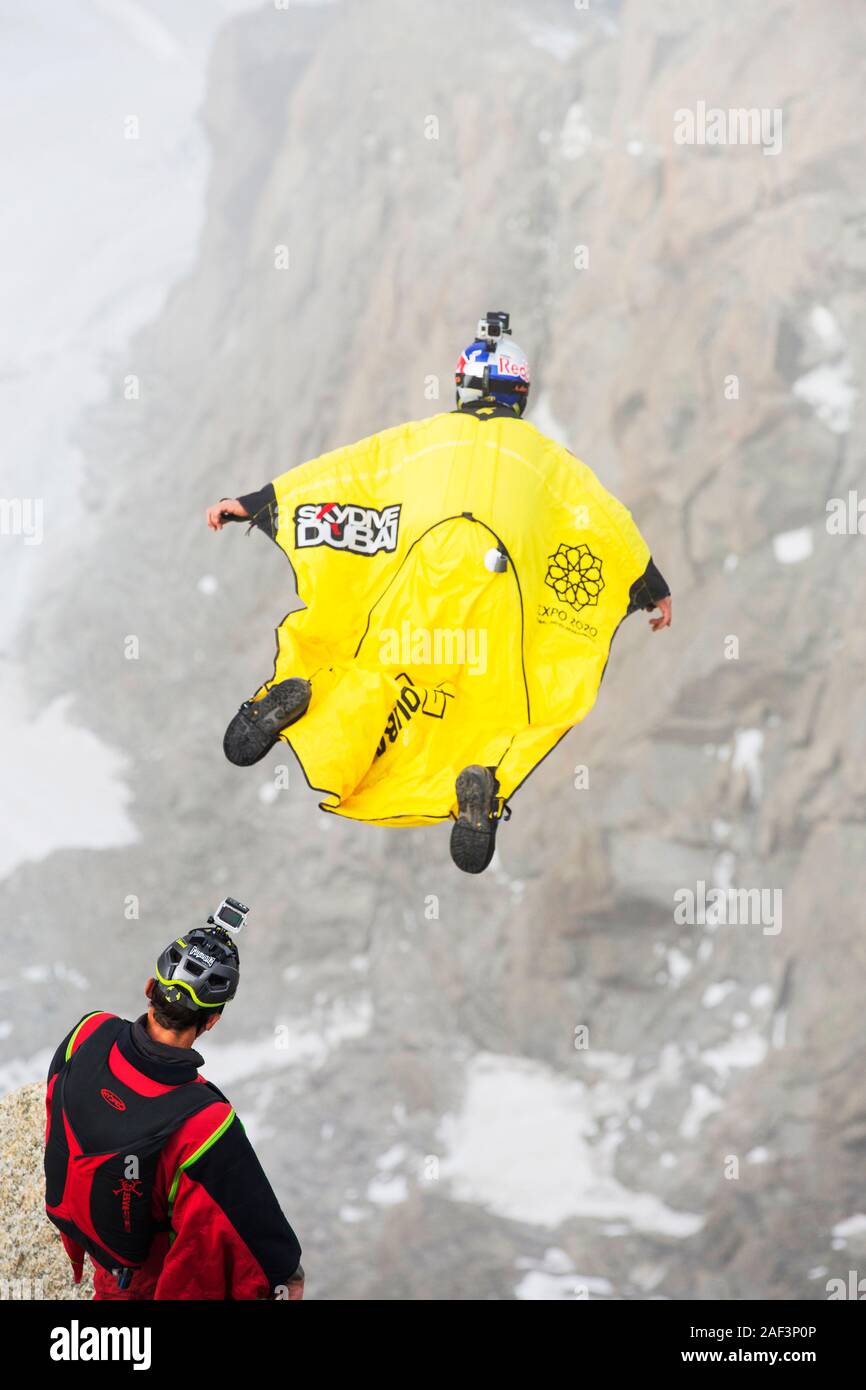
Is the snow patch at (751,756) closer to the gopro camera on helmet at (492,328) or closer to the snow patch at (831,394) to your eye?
the snow patch at (831,394)

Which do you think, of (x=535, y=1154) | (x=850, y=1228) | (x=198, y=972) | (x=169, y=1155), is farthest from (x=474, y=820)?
(x=535, y=1154)

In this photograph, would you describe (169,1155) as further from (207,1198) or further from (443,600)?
(443,600)

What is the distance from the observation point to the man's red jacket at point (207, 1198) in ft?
12.5

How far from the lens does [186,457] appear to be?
22.0 meters

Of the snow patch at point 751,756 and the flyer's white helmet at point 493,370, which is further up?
the snow patch at point 751,756

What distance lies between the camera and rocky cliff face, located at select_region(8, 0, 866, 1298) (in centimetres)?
1494

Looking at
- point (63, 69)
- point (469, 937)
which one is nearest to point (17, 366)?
point (63, 69)

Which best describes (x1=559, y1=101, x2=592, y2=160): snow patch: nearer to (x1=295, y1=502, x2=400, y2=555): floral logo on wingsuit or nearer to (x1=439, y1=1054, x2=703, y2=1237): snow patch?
(x1=439, y1=1054, x2=703, y2=1237): snow patch

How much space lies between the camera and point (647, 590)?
614 cm

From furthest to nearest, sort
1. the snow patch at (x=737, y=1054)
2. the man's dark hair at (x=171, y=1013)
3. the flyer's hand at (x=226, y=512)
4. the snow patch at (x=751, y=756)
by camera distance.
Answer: the snow patch at (x=751, y=756) < the snow patch at (x=737, y=1054) < the flyer's hand at (x=226, y=512) < the man's dark hair at (x=171, y=1013)

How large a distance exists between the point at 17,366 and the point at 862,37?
47.2 feet

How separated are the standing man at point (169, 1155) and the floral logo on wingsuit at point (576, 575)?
258 cm

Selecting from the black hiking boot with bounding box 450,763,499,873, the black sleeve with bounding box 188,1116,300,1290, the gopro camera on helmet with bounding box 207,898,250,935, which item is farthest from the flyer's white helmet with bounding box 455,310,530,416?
the black sleeve with bounding box 188,1116,300,1290

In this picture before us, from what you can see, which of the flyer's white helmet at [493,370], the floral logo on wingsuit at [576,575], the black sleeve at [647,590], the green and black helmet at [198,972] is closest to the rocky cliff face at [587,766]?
the black sleeve at [647,590]
